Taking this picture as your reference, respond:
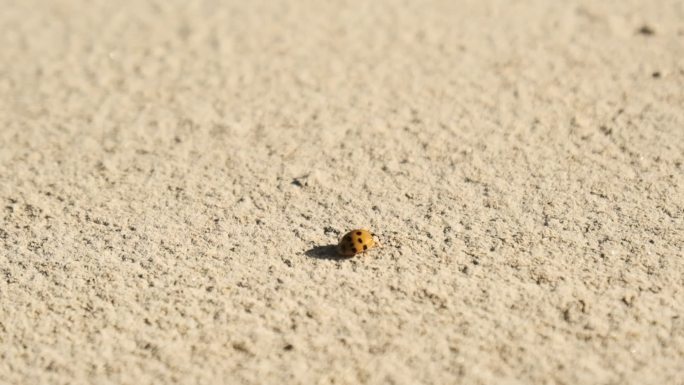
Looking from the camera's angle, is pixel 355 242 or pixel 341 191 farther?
pixel 341 191

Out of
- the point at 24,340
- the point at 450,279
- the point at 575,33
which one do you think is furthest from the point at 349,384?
the point at 575,33

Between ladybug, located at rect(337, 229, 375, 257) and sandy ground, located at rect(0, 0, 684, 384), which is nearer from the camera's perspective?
sandy ground, located at rect(0, 0, 684, 384)

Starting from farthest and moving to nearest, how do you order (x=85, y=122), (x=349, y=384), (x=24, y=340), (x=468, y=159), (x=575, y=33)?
(x=575, y=33) < (x=85, y=122) < (x=468, y=159) < (x=24, y=340) < (x=349, y=384)

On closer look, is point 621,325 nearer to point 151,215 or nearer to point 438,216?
point 438,216

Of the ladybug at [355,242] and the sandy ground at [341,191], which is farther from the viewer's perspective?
the ladybug at [355,242]
